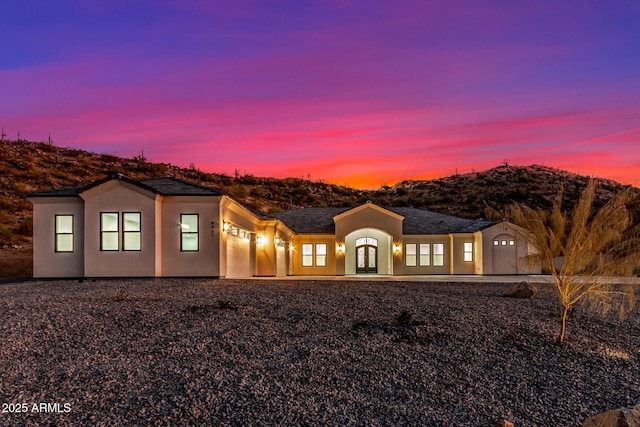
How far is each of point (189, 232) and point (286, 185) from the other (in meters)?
50.2

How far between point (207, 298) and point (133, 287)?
373 cm

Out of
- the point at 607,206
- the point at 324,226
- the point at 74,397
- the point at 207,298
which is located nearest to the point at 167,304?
the point at 207,298

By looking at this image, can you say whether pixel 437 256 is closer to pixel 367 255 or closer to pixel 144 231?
pixel 367 255

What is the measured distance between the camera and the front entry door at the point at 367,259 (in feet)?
103

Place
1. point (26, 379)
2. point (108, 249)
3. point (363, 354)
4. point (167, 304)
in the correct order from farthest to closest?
1. point (108, 249)
2. point (167, 304)
3. point (363, 354)
4. point (26, 379)

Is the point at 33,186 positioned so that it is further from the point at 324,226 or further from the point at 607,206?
the point at 607,206

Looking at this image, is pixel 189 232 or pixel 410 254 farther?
pixel 410 254

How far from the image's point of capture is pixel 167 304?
11594 mm

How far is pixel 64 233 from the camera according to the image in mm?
19516

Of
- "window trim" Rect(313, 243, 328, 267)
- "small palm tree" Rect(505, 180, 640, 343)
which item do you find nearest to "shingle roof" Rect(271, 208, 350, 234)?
"window trim" Rect(313, 243, 328, 267)

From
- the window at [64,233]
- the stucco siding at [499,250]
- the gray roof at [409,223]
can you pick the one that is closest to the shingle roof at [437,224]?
the gray roof at [409,223]

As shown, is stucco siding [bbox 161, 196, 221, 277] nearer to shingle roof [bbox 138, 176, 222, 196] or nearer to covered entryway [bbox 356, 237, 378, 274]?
shingle roof [bbox 138, 176, 222, 196]

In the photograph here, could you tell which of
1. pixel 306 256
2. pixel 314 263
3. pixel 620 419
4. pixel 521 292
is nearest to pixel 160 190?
pixel 306 256

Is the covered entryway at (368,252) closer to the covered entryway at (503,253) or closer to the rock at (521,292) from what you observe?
the covered entryway at (503,253)
